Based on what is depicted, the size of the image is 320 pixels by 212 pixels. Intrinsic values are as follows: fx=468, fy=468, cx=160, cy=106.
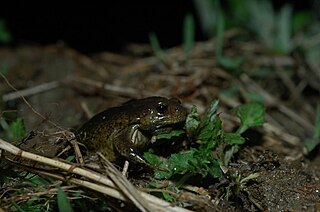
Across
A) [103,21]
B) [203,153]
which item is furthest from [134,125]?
[103,21]

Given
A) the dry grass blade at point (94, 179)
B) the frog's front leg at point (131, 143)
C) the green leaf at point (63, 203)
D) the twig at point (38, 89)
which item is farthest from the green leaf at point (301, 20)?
the green leaf at point (63, 203)

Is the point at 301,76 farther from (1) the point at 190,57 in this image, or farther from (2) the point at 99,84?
(2) the point at 99,84

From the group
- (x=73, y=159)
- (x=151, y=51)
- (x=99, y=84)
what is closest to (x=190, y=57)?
(x=151, y=51)

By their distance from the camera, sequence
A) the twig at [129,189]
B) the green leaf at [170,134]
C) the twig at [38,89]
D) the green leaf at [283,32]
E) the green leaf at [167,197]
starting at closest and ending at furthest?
the twig at [129,189] → the green leaf at [167,197] → the green leaf at [170,134] → the twig at [38,89] → the green leaf at [283,32]

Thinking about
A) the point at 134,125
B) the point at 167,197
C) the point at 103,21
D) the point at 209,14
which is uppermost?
the point at 209,14

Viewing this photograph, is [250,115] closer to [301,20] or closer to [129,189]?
[129,189]

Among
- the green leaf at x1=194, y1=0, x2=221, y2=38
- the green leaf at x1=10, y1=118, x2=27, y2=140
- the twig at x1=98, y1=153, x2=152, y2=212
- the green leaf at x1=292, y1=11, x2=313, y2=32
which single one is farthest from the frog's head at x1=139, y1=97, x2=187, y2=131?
the green leaf at x1=292, y1=11, x2=313, y2=32

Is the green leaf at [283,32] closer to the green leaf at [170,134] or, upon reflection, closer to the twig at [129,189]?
the green leaf at [170,134]
